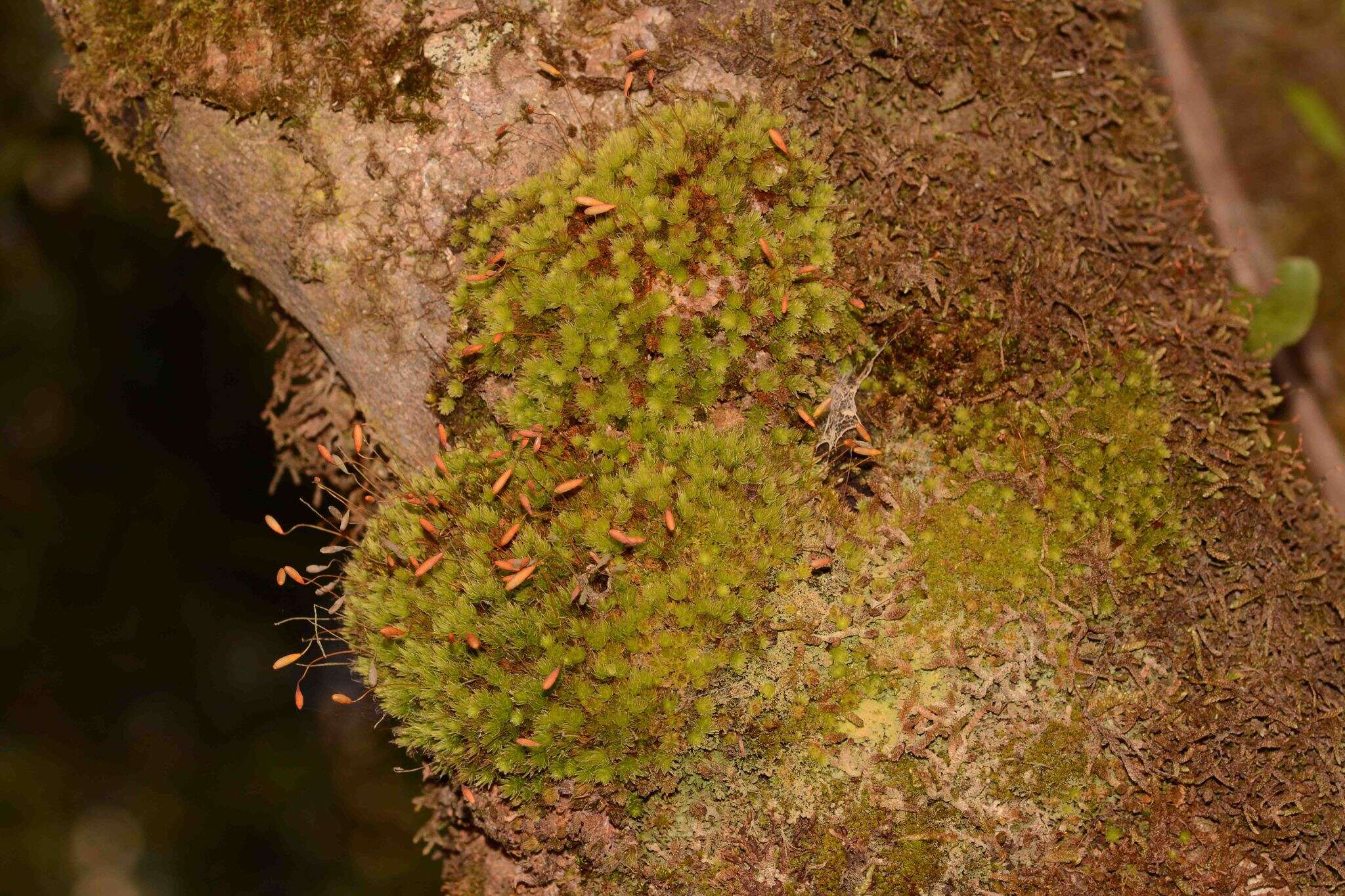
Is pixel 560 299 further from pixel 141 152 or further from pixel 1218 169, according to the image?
pixel 1218 169

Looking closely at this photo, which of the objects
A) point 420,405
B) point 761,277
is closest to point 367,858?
point 420,405

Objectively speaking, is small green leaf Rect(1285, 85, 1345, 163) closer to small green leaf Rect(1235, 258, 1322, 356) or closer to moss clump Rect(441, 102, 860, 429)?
small green leaf Rect(1235, 258, 1322, 356)

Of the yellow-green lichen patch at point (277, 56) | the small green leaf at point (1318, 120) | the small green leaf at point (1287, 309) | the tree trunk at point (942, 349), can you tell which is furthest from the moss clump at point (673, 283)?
the small green leaf at point (1318, 120)

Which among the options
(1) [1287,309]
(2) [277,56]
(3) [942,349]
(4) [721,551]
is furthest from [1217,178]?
(2) [277,56]

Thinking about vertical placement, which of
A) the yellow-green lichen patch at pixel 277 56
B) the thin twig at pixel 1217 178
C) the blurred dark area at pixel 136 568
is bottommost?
the blurred dark area at pixel 136 568

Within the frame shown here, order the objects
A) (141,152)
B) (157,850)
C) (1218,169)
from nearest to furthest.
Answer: (141,152), (1218,169), (157,850)

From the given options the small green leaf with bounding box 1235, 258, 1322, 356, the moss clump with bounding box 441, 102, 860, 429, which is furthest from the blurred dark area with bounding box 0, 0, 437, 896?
the small green leaf with bounding box 1235, 258, 1322, 356

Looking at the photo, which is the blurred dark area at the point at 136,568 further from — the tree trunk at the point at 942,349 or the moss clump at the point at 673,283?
the moss clump at the point at 673,283
